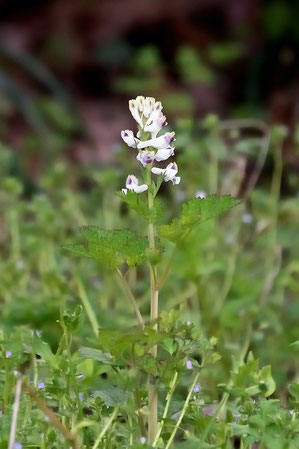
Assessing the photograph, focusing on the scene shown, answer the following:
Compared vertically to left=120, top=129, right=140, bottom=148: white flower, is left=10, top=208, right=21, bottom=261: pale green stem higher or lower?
higher

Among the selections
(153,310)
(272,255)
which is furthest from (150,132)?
(272,255)

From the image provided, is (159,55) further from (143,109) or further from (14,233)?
(143,109)

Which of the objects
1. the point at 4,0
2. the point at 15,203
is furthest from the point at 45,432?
the point at 4,0

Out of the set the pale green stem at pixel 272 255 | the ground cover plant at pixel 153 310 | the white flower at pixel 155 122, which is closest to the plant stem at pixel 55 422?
the ground cover plant at pixel 153 310

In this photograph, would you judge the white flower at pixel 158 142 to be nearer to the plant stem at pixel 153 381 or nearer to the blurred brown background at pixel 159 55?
the plant stem at pixel 153 381

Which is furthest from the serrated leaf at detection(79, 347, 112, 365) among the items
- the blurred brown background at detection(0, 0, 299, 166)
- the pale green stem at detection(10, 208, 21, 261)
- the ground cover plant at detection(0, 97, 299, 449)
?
the blurred brown background at detection(0, 0, 299, 166)

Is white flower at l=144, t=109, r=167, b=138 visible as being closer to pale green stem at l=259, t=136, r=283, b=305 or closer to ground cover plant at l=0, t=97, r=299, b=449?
ground cover plant at l=0, t=97, r=299, b=449

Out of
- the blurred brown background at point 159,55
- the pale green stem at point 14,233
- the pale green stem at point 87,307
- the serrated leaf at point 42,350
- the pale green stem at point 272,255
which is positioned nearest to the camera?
the serrated leaf at point 42,350
